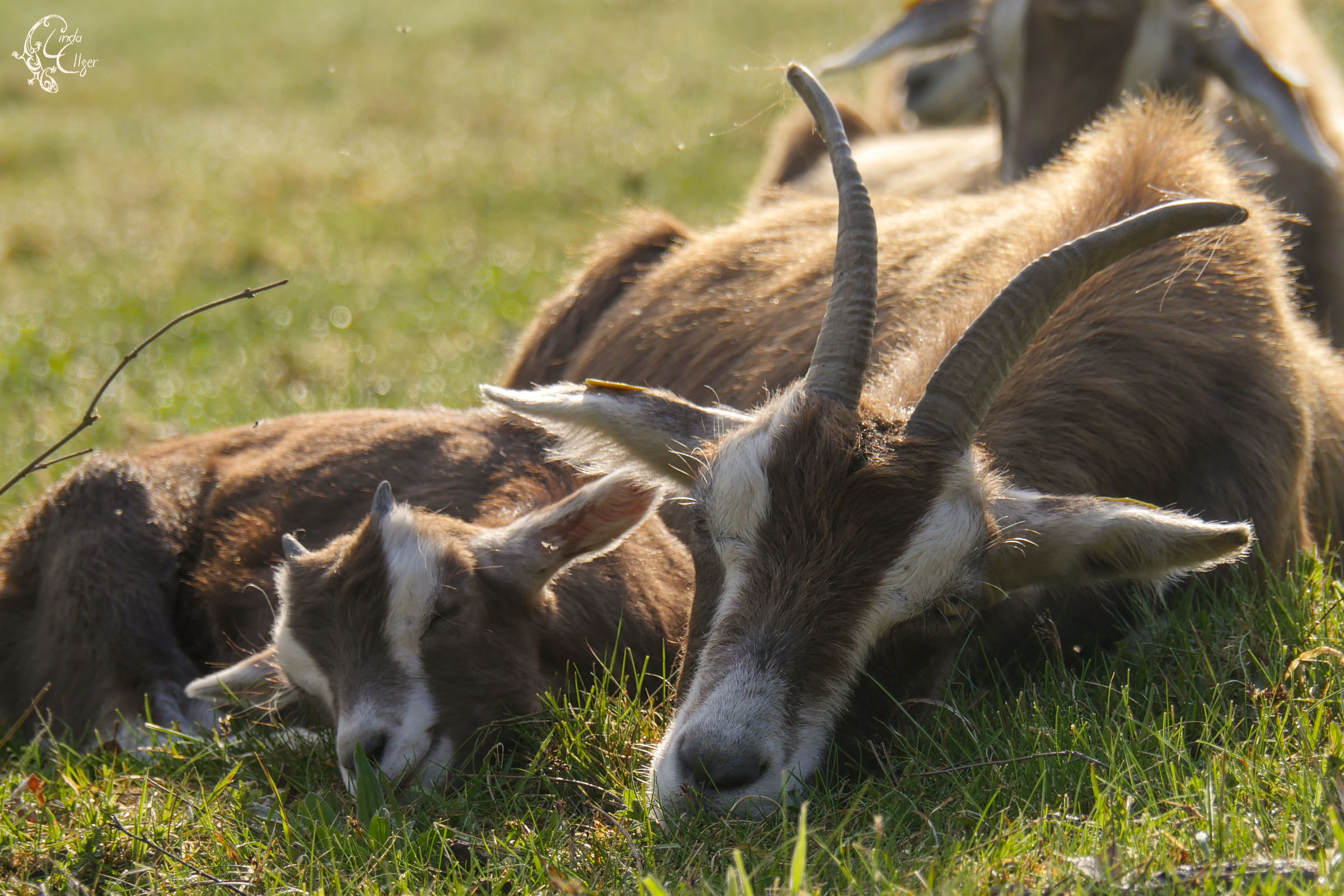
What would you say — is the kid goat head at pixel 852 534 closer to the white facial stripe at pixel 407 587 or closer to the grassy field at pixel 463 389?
the grassy field at pixel 463 389

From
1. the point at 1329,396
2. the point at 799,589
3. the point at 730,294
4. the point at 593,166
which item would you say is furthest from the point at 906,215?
the point at 593,166

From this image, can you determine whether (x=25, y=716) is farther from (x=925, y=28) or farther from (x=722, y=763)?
(x=925, y=28)

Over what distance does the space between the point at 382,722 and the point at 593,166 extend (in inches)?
460

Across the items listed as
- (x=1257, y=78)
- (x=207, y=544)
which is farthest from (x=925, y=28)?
(x=207, y=544)

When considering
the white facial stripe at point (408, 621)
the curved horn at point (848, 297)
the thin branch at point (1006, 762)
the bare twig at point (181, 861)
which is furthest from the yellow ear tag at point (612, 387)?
the bare twig at point (181, 861)

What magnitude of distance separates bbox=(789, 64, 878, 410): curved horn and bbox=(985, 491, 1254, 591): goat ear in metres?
0.54

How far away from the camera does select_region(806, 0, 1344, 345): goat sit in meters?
7.58

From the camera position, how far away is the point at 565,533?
14.4 ft

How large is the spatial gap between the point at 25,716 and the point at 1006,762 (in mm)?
3113

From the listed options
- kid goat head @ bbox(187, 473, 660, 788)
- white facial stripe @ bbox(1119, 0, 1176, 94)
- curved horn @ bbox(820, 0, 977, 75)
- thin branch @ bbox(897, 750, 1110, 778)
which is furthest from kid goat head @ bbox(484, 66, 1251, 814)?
curved horn @ bbox(820, 0, 977, 75)

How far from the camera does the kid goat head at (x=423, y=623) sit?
3.95 meters

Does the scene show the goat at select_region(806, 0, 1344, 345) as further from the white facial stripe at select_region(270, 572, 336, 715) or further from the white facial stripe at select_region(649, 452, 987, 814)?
the white facial stripe at select_region(270, 572, 336, 715)

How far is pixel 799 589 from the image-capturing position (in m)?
3.43

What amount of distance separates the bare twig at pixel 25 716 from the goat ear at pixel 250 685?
18.3 inches
